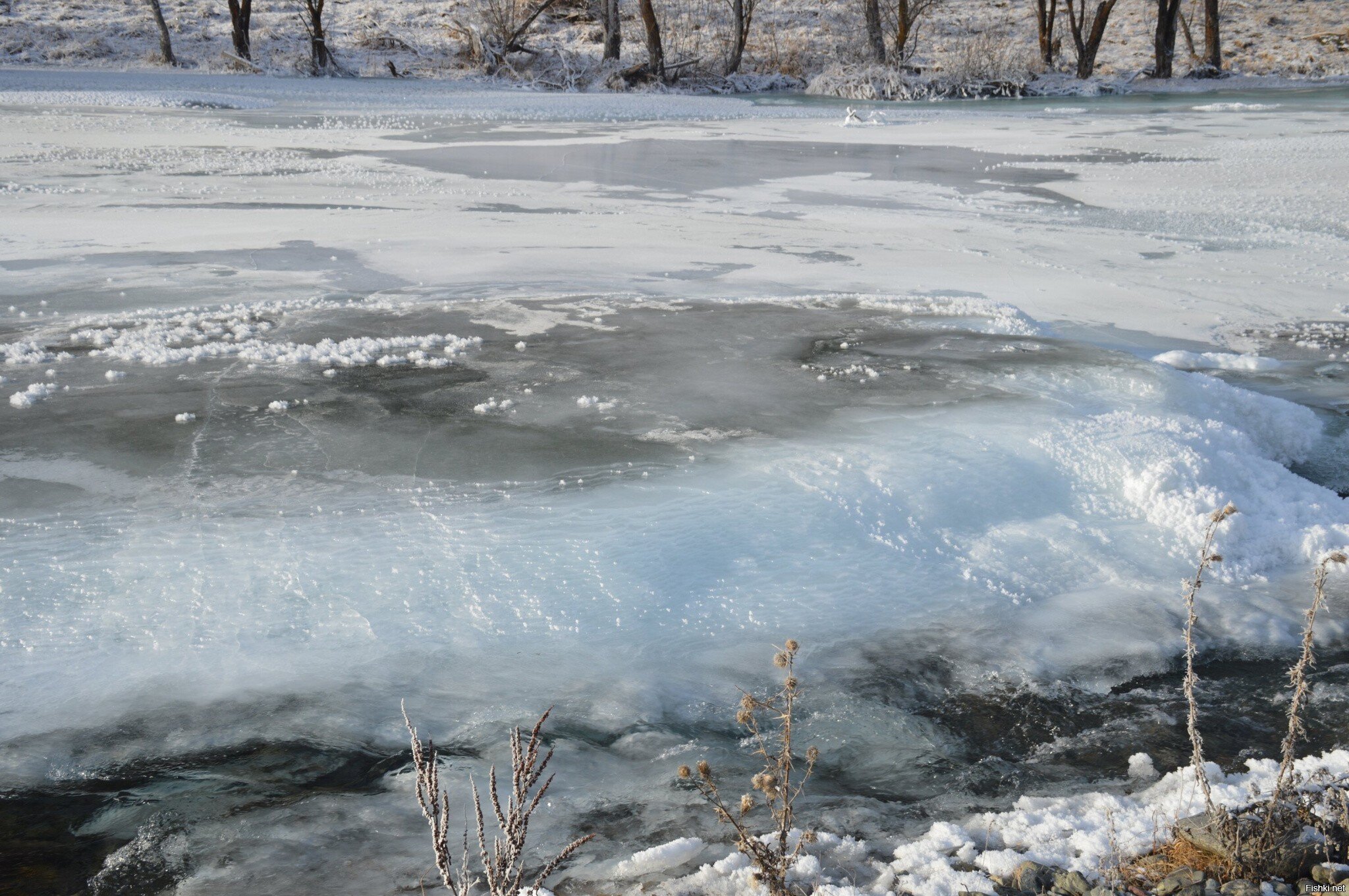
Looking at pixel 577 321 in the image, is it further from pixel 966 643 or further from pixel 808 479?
pixel 966 643

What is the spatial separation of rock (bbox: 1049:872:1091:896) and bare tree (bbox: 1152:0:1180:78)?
25.8m

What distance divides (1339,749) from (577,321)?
140 inches

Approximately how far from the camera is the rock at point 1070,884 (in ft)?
5.66

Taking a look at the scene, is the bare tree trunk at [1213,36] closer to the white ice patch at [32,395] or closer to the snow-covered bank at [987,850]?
the white ice patch at [32,395]

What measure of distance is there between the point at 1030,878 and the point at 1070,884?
7cm

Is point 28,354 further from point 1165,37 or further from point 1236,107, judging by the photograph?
point 1165,37

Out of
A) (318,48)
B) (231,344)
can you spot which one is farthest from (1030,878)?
(318,48)

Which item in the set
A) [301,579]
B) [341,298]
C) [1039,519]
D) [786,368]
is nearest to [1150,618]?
[1039,519]

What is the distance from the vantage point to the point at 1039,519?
321cm

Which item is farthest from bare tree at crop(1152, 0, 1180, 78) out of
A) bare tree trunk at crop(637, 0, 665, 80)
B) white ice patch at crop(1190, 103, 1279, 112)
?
bare tree trunk at crop(637, 0, 665, 80)

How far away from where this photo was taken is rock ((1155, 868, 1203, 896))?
1.70 m

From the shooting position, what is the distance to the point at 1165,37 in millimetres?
23641

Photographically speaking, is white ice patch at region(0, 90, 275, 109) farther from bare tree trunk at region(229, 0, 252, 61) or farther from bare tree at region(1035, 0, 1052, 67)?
bare tree at region(1035, 0, 1052, 67)

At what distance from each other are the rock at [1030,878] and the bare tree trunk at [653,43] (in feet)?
75.8
